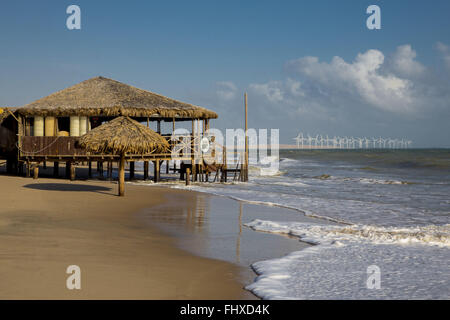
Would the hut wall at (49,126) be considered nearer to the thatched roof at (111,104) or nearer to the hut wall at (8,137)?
the thatched roof at (111,104)

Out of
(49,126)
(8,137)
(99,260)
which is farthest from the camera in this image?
(8,137)

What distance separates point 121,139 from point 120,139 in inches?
1.2

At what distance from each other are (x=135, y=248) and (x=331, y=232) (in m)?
4.58

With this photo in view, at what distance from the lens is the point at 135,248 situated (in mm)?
7355

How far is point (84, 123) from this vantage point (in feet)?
71.3

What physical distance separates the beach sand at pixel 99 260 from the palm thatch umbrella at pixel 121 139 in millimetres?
2999

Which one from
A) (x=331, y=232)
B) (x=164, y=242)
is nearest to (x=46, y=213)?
(x=164, y=242)

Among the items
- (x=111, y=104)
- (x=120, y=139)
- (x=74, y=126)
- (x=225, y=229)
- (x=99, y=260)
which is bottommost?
(x=225, y=229)

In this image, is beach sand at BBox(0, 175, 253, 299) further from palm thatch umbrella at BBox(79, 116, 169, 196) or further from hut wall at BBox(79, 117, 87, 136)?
hut wall at BBox(79, 117, 87, 136)

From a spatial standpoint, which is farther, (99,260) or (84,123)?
(84,123)

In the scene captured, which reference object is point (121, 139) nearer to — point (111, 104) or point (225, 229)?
point (225, 229)

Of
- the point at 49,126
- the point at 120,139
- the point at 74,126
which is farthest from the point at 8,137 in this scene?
the point at 120,139

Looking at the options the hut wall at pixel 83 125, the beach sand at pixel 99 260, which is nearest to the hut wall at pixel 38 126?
Answer: the hut wall at pixel 83 125
